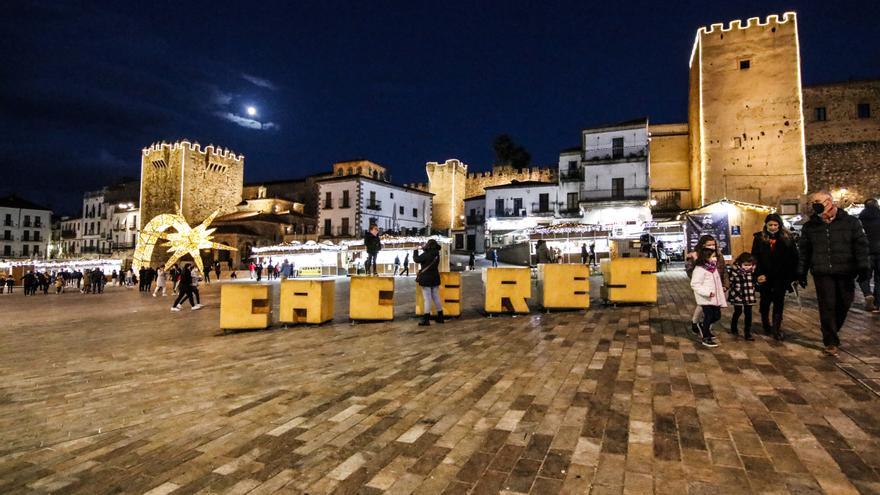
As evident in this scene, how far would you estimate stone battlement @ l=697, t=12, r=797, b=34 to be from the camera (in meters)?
30.2

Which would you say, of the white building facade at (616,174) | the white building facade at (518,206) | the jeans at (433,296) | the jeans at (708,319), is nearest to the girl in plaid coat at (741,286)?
the jeans at (708,319)

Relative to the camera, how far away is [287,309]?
8750mm

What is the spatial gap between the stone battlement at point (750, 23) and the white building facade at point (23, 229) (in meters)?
95.5

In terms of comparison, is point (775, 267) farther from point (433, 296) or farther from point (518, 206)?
point (518, 206)

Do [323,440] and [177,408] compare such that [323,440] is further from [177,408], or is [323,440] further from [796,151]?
[796,151]

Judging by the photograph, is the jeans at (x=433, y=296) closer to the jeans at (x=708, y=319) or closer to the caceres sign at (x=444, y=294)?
the caceres sign at (x=444, y=294)

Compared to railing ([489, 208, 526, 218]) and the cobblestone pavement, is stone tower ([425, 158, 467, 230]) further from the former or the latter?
the cobblestone pavement

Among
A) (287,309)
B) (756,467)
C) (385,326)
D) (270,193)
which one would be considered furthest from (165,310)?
(270,193)

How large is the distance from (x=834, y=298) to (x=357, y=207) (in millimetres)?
43301

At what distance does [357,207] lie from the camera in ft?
151

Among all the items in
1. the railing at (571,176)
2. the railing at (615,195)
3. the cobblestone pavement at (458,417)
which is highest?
the railing at (571,176)

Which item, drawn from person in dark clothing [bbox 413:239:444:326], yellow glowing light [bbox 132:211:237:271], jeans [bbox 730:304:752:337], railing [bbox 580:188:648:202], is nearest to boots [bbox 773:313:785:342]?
jeans [bbox 730:304:752:337]

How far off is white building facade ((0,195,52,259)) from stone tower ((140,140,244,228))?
36.1 m

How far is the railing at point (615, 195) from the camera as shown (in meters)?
37.0
